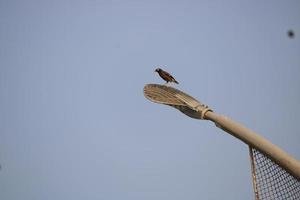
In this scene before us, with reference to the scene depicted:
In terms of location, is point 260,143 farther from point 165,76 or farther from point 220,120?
Result: point 165,76

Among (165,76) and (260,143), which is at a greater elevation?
(165,76)

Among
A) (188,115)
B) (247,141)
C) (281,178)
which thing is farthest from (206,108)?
(281,178)

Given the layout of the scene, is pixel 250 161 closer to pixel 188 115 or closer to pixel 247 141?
pixel 247 141

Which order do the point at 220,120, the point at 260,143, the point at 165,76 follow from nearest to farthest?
the point at 260,143 < the point at 220,120 < the point at 165,76

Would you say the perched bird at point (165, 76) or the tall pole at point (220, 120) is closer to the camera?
the tall pole at point (220, 120)

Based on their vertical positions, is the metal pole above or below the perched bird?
below

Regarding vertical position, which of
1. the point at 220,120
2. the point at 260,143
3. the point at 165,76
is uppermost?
the point at 165,76

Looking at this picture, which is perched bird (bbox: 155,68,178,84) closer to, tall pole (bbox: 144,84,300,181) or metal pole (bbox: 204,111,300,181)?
tall pole (bbox: 144,84,300,181)

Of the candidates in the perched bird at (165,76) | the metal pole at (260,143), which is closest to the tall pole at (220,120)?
the metal pole at (260,143)

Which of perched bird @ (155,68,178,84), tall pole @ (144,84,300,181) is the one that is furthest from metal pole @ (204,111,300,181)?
perched bird @ (155,68,178,84)

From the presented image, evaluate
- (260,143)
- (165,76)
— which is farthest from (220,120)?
(165,76)

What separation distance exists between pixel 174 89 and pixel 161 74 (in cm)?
161

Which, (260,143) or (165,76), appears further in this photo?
(165,76)

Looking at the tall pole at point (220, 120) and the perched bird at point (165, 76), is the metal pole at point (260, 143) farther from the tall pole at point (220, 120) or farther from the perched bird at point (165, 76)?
the perched bird at point (165, 76)
